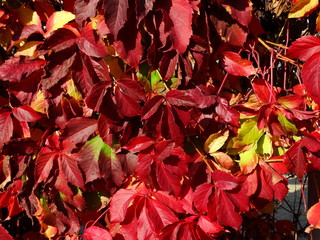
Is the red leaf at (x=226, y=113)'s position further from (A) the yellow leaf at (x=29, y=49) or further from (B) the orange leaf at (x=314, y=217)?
(A) the yellow leaf at (x=29, y=49)

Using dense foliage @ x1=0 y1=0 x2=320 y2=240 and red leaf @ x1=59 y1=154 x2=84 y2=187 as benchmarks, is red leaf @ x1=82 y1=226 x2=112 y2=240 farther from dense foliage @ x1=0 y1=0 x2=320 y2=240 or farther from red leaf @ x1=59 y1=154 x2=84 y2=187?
red leaf @ x1=59 y1=154 x2=84 y2=187

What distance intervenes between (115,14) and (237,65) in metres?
0.38

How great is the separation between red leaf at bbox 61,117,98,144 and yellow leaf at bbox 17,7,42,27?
1.09 ft

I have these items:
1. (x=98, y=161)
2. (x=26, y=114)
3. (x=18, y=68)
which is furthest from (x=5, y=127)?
(x=98, y=161)

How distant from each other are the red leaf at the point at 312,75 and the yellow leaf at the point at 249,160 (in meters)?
0.22

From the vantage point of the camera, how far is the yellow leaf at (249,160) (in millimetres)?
1004

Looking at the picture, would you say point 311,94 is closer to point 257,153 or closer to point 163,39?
point 257,153

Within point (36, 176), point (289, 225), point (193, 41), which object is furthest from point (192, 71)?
point (289, 225)

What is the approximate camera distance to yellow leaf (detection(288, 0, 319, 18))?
1.01 m

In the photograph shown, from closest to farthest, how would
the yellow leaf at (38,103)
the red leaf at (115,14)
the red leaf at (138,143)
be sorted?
the red leaf at (115,14) < the red leaf at (138,143) < the yellow leaf at (38,103)

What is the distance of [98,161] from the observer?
99 centimetres

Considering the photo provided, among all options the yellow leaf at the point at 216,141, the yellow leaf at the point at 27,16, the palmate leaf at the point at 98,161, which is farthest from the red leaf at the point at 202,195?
the yellow leaf at the point at 27,16

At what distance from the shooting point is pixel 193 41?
0.94m

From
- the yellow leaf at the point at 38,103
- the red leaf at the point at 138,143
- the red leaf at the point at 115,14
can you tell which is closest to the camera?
the red leaf at the point at 115,14
